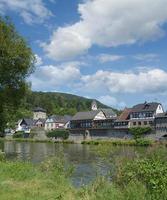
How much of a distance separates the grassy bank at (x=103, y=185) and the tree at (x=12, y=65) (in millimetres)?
16695

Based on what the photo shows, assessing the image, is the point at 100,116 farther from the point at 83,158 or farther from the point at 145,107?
the point at 83,158

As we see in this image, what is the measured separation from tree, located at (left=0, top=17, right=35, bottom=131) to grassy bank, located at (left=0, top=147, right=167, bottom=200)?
16.7 metres

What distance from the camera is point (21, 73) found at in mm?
34344

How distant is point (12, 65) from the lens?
33.2m

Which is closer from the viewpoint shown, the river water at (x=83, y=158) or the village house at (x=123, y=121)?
the river water at (x=83, y=158)

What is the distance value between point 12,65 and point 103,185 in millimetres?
21613

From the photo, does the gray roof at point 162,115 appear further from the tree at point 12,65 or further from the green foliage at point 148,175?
the green foliage at point 148,175

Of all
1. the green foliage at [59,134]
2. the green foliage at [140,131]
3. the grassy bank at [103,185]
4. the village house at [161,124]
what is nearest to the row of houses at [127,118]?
the village house at [161,124]

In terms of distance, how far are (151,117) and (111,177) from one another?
275 ft

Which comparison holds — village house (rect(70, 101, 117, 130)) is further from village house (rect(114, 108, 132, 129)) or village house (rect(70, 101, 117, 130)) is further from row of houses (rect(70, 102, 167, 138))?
village house (rect(114, 108, 132, 129))

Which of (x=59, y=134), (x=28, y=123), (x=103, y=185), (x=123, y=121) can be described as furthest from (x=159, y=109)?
(x=103, y=185)

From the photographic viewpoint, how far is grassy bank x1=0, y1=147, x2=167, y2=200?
1112cm

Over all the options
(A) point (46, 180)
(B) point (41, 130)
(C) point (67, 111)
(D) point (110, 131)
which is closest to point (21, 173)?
(A) point (46, 180)

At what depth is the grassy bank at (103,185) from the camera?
11117 mm
